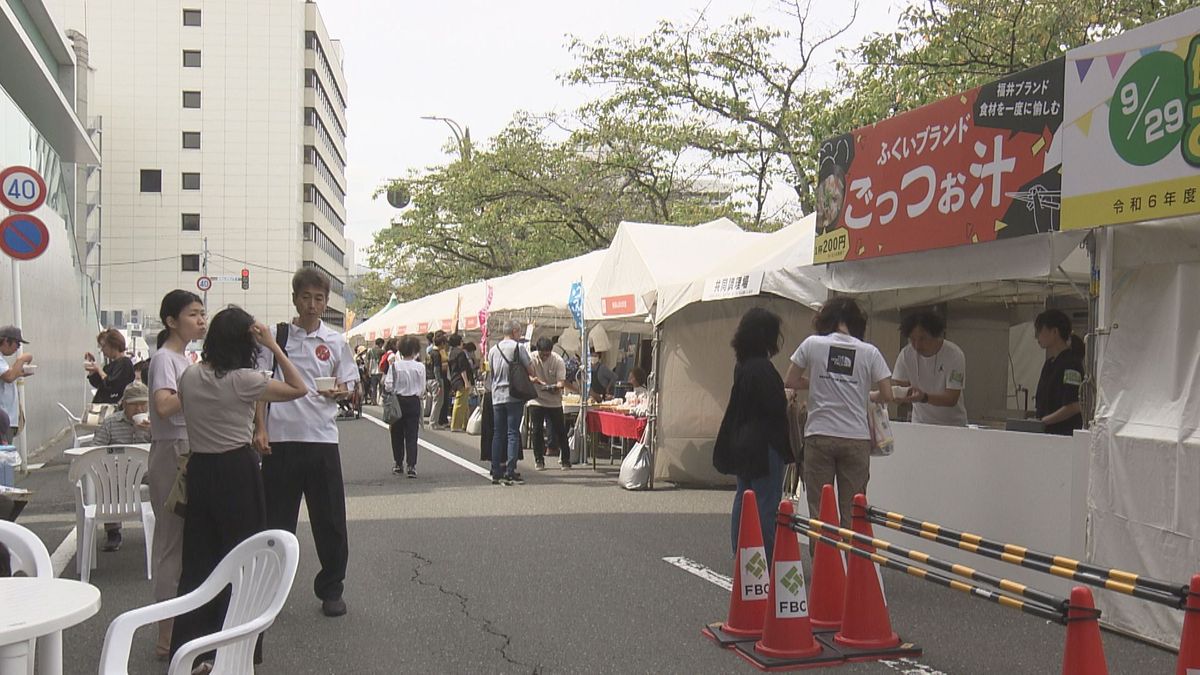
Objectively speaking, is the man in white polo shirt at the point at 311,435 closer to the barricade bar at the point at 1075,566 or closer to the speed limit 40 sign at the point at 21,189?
the barricade bar at the point at 1075,566

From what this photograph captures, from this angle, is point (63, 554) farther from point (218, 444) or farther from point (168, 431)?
point (218, 444)

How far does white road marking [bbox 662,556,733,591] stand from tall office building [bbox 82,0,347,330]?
5407 centimetres

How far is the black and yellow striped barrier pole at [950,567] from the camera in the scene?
366 cm

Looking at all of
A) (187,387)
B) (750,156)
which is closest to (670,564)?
(187,387)

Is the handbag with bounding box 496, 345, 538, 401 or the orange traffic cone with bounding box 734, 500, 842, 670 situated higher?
the handbag with bounding box 496, 345, 538, 401

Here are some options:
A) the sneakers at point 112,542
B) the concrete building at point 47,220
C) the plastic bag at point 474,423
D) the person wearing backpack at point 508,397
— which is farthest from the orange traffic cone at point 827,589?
the plastic bag at point 474,423

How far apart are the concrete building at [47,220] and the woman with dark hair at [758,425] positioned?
29.3 feet

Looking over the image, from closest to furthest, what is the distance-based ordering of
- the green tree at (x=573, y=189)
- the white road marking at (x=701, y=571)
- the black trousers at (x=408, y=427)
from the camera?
the white road marking at (x=701, y=571)
the black trousers at (x=408, y=427)
the green tree at (x=573, y=189)

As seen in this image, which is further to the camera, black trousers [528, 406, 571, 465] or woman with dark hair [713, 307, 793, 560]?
black trousers [528, 406, 571, 465]

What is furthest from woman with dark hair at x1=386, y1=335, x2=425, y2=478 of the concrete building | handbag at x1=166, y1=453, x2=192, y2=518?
handbag at x1=166, y1=453, x2=192, y2=518

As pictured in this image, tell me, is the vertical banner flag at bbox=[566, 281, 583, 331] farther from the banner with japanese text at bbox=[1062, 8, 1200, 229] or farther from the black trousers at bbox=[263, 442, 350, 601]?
the banner with japanese text at bbox=[1062, 8, 1200, 229]

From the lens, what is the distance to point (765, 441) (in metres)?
6.83

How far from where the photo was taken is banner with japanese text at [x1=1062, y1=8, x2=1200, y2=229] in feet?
18.5

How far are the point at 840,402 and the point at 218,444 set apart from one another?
3.82 meters
